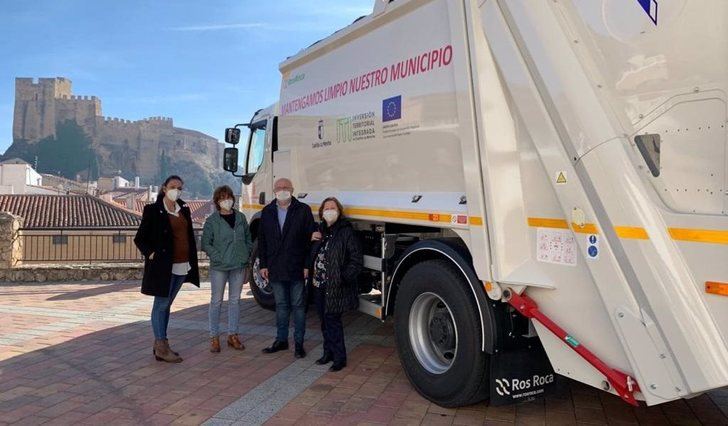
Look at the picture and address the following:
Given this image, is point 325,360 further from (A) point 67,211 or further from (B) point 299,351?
(A) point 67,211

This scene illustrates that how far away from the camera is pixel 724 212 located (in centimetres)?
239

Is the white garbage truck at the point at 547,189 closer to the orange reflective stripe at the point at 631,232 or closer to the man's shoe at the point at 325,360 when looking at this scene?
the orange reflective stripe at the point at 631,232

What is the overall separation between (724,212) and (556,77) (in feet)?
3.49

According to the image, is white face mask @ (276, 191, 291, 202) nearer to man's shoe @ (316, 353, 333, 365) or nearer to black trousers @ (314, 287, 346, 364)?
black trousers @ (314, 287, 346, 364)

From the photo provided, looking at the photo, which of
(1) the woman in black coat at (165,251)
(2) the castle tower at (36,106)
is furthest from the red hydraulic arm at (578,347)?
(2) the castle tower at (36,106)

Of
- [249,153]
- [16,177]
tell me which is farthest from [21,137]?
[249,153]

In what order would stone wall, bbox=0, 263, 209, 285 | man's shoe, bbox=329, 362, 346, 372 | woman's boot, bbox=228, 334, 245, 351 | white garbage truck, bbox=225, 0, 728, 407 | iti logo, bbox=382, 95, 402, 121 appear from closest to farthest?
1. white garbage truck, bbox=225, 0, 728, 407
2. iti logo, bbox=382, 95, 402, 121
3. man's shoe, bbox=329, 362, 346, 372
4. woman's boot, bbox=228, 334, 245, 351
5. stone wall, bbox=0, 263, 209, 285

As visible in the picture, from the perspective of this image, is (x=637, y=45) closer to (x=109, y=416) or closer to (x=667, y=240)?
(x=667, y=240)

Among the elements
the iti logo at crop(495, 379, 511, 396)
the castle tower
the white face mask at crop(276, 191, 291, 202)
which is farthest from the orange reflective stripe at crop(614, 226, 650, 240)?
the castle tower

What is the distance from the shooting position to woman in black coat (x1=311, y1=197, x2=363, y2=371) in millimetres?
4652

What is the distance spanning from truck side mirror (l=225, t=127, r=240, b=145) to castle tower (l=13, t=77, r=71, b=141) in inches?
4546

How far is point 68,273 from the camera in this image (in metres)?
10.4

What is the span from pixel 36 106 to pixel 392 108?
122269mm

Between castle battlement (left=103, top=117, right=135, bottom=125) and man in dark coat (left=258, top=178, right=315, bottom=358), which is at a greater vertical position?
castle battlement (left=103, top=117, right=135, bottom=125)
